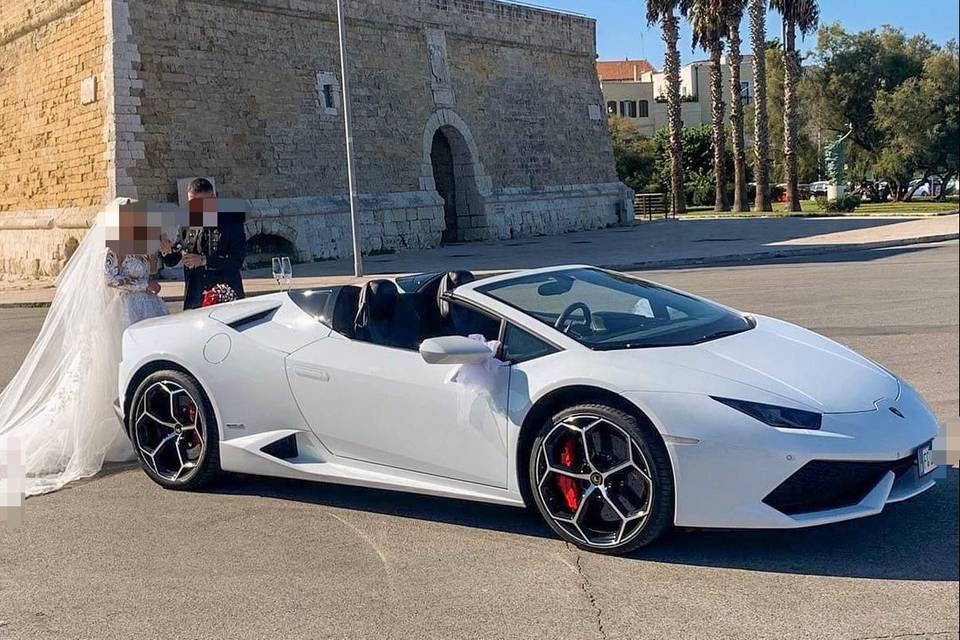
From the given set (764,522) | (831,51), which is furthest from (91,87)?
(831,51)

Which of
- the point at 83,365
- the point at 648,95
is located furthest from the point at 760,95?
the point at 83,365

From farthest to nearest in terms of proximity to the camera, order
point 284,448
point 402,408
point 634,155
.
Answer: point 634,155 < point 284,448 < point 402,408

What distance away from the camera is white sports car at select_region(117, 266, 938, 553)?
13.1 feet

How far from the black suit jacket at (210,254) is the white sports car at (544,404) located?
1481 millimetres

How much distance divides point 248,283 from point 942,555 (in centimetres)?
1860

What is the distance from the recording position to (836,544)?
4246mm

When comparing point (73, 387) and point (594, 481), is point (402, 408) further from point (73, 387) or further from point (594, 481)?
point (73, 387)

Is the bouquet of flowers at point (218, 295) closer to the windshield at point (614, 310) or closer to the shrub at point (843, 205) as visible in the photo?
the windshield at point (614, 310)

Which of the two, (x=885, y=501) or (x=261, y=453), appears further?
(x=261, y=453)

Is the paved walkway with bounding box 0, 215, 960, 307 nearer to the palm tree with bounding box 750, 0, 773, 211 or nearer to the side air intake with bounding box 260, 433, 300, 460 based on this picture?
A: the palm tree with bounding box 750, 0, 773, 211

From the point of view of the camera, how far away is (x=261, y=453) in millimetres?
5441

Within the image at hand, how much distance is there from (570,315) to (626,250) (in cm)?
2229

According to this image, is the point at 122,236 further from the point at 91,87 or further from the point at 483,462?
the point at 91,87

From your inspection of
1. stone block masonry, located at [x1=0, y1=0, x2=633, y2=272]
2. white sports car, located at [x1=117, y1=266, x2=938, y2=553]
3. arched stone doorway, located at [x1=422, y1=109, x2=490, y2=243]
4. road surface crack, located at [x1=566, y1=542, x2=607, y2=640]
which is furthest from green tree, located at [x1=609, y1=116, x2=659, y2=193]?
road surface crack, located at [x1=566, y1=542, x2=607, y2=640]
